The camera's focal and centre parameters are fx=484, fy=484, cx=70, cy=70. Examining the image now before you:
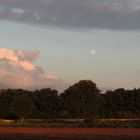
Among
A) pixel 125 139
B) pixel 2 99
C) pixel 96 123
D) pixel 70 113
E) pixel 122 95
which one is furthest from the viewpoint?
pixel 122 95

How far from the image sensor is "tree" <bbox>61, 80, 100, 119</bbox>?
→ 126 meters

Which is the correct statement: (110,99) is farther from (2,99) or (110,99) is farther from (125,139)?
(125,139)

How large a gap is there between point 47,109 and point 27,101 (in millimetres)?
19505

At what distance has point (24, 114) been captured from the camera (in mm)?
127438

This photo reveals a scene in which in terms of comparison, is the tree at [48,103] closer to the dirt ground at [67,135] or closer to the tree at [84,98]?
the tree at [84,98]

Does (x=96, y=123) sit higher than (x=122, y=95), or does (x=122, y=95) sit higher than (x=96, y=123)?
(x=122, y=95)

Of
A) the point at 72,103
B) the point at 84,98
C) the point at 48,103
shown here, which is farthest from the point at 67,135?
the point at 48,103

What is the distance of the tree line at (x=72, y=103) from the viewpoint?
128 metres

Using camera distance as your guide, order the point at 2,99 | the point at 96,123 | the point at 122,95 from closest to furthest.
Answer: the point at 96,123 → the point at 2,99 → the point at 122,95

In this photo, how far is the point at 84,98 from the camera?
126750mm

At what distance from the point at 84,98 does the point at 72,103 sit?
602cm

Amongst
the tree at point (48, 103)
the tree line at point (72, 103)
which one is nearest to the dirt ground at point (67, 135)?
the tree line at point (72, 103)

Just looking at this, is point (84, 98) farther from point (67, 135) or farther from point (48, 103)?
point (67, 135)

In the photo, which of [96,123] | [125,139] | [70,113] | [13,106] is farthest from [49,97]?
[125,139]
